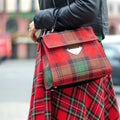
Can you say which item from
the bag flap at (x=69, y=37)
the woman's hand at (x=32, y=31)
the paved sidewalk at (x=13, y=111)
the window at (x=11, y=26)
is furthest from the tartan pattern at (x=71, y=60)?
the window at (x=11, y=26)

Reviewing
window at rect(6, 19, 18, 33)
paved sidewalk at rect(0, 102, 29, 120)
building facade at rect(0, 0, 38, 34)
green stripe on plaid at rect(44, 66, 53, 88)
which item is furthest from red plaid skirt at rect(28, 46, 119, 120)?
window at rect(6, 19, 18, 33)

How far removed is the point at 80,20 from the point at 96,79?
11.1 inches

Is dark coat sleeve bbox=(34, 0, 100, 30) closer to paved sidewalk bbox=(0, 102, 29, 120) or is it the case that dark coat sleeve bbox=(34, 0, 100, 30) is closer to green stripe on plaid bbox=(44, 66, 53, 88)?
green stripe on plaid bbox=(44, 66, 53, 88)

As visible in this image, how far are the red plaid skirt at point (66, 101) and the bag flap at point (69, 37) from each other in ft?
0.39

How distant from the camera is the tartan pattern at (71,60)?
2.18 metres

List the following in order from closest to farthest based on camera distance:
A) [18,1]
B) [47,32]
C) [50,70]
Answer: [50,70] < [47,32] < [18,1]

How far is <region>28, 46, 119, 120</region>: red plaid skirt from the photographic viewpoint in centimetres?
227

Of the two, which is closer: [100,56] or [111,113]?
[100,56]

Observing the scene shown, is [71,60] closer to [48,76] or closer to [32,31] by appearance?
[48,76]

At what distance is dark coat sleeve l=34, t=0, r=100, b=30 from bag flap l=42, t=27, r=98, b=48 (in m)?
0.04

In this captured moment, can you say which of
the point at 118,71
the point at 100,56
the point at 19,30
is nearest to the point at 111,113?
the point at 100,56

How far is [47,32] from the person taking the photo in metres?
2.36

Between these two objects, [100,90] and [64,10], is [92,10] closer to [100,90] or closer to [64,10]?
[64,10]

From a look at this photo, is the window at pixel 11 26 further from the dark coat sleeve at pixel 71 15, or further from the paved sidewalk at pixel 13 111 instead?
the dark coat sleeve at pixel 71 15
